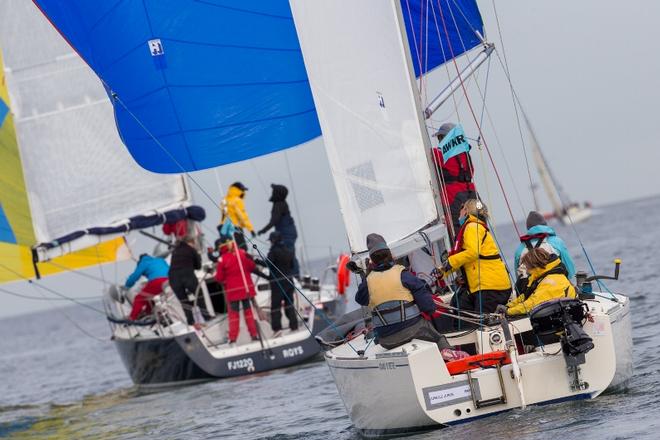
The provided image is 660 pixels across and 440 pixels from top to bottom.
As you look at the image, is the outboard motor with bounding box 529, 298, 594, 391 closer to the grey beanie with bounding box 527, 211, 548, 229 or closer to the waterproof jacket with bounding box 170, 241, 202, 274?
the grey beanie with bounding box 527, 211, 548, 229

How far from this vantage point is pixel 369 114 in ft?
33.6

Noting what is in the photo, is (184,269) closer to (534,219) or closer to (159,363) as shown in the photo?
(159,363)

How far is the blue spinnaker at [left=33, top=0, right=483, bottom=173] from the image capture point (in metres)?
11.6

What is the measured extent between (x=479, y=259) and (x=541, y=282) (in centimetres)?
50

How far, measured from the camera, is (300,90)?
12.0 meters

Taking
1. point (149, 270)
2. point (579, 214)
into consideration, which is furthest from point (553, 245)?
point (579, 214)

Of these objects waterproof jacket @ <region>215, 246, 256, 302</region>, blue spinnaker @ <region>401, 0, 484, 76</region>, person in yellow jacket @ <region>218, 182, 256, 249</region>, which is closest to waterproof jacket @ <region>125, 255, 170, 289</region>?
person in yellow jacket @ <region>218, 182, 256, 249</region>

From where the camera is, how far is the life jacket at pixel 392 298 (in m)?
9.13

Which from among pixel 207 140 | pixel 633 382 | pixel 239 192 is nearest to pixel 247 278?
pixel 239 192

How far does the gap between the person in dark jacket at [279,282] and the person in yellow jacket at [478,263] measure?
575 cm

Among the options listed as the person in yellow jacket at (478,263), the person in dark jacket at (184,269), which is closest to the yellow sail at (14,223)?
the person in dark jacket at (184,269)

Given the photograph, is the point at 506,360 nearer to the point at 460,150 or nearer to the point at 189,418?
the point at 460,150

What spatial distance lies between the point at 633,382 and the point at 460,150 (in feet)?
7.71

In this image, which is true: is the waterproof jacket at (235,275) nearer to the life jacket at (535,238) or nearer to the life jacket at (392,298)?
the life jacket at (535,238)
